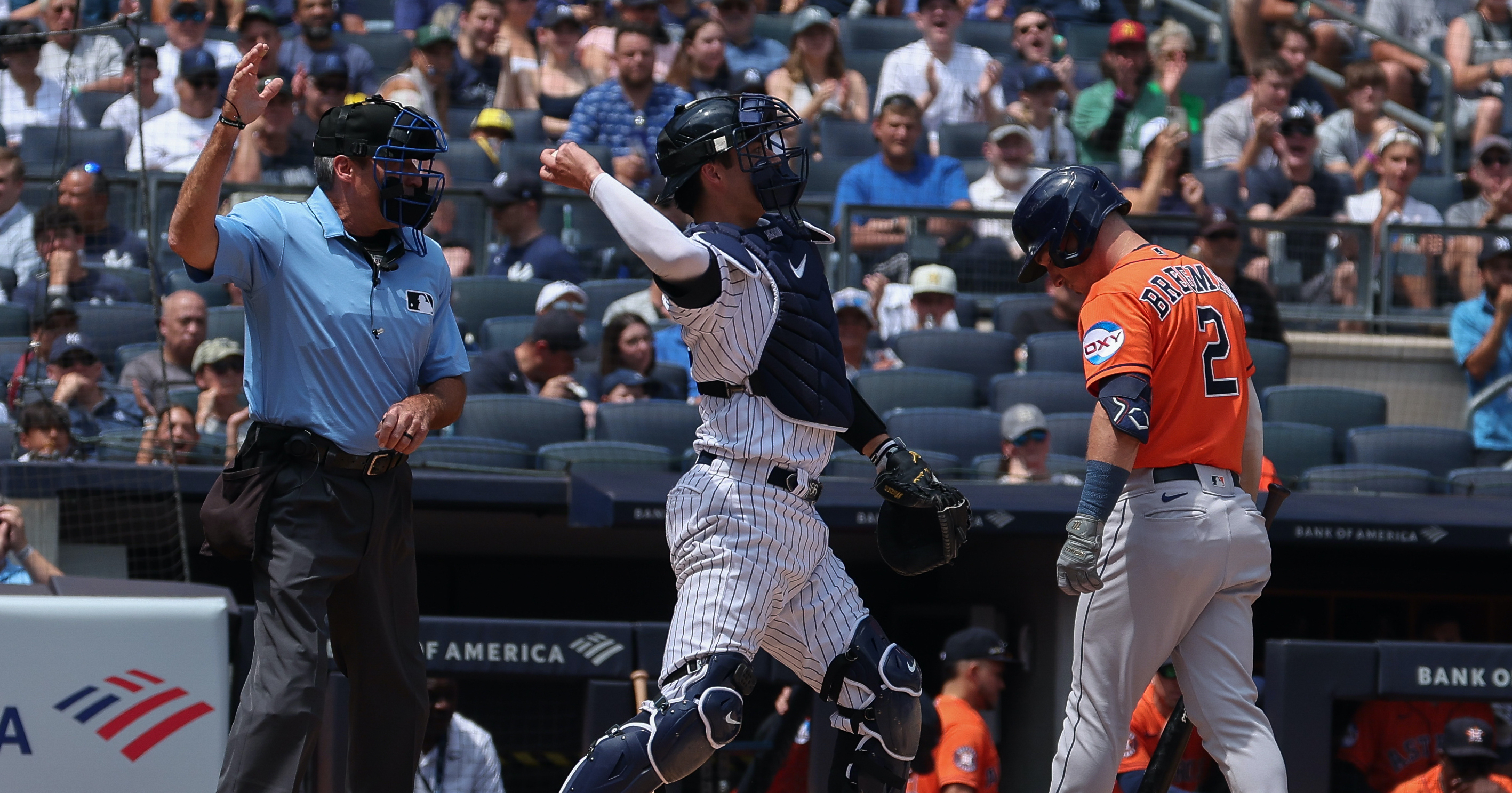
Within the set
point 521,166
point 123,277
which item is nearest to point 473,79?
point 521,166

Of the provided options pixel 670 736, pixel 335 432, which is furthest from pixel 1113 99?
pixel 670 736

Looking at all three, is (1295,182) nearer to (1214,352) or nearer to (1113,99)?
(1113,99)

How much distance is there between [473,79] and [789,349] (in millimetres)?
6789

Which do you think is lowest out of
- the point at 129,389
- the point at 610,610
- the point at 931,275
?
the point at 610,610

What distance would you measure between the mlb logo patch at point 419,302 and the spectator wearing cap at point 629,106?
4973 mm

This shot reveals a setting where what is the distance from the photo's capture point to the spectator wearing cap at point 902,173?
855 cm

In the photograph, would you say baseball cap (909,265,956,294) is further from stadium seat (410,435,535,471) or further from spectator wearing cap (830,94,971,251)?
stadium seat (410,435,535,471)

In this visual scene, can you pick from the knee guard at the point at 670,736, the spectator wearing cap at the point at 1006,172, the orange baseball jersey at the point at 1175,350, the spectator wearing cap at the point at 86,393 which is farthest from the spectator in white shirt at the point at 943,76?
the knee guard at the point at 670,736

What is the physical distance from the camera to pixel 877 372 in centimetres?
715

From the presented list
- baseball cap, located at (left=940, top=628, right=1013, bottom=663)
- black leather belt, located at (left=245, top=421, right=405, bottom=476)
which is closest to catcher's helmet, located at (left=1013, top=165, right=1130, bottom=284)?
black leather belt, located at (left=245, top=421, right=405, bottom=476)

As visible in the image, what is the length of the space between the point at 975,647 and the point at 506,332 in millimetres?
2758

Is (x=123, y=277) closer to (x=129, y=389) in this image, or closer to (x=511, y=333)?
(x=129, y=389)

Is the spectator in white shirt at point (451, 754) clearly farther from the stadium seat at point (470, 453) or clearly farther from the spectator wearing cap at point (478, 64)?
the spectator wearing cap at point (478, 64)

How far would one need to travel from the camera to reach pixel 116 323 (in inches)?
282
